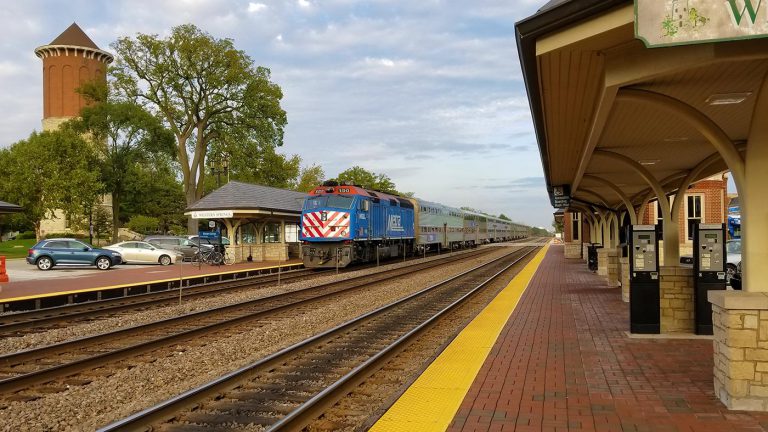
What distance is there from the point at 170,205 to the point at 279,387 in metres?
72.2

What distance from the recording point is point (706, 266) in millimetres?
8734

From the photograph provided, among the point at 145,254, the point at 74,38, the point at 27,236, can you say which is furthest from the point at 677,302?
the point at 74,38

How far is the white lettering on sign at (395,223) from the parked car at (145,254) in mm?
10774

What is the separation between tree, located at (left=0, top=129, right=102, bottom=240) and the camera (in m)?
46.2

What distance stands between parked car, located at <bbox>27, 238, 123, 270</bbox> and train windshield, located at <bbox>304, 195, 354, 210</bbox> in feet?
29.5

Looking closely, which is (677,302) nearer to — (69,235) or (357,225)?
(357,225)

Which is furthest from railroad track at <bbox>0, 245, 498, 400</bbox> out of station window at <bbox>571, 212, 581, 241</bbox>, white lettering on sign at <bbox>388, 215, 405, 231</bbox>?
station window at <bbox>571, 212, 581, 241</bbox>

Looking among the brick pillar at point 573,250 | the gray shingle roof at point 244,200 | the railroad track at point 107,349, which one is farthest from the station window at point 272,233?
the railroad track at point 107,349

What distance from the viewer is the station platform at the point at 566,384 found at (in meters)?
5.18

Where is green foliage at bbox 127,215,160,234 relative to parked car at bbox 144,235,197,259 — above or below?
above

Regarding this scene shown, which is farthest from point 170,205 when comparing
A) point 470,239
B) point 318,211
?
point 318,211

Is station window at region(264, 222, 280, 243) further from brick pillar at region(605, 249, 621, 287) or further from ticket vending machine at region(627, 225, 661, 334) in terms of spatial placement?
ticket vending machine at region(627, 225, 661, 334)

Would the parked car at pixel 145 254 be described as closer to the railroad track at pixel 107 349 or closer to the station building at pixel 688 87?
the railroad track at pixel 107 349

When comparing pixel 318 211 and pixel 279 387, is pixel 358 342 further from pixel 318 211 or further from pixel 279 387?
pixel 318 211
